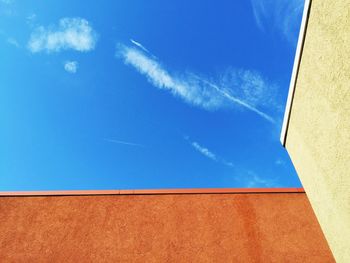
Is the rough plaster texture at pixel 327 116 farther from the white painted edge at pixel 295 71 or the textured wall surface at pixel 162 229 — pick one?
the textured wall surface at pixel 162 229

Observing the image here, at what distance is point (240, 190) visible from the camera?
24.7 ft

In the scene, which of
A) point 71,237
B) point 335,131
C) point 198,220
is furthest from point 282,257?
point 71,237

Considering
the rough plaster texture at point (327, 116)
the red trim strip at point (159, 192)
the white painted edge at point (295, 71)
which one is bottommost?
the rough plaster texture at point (327, 116)

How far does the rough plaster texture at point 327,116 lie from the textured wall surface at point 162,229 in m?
2.73

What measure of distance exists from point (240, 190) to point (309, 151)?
3587 mm

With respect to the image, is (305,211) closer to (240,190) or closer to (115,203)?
(240,190)

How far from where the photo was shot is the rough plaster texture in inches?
117

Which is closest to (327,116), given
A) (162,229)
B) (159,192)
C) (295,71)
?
(295,71)

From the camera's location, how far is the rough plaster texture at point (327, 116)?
117 inches

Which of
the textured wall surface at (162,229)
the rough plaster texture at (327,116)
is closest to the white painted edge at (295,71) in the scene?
the rough plaster texture at (327,116)

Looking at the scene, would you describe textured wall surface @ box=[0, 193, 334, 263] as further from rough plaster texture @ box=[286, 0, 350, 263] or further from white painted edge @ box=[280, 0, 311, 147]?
rough plaster texture @ box=[286, 0, 350, 263]

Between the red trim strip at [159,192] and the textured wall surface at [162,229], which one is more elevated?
the red trim strip at [159,192]

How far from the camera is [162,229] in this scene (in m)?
6.86

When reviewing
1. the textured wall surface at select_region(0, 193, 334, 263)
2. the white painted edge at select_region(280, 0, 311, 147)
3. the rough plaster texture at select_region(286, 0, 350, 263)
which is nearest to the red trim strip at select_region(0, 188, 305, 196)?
the textured wall surface at select_region(0, 193, 334, 263)
